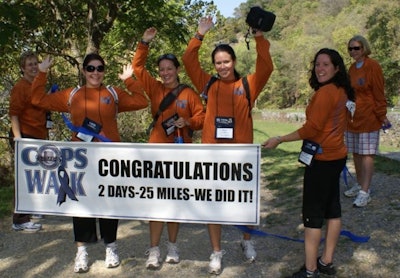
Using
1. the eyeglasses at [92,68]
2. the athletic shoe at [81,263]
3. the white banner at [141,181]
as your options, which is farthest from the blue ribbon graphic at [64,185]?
the eyeglasses at [92,68]

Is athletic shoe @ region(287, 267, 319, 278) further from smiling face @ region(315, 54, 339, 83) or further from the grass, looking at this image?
the grass

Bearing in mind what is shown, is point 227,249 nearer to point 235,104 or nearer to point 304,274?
point 304,274

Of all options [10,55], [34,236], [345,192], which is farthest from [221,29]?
[34,236]

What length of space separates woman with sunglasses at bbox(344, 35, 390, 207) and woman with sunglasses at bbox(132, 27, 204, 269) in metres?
2.33

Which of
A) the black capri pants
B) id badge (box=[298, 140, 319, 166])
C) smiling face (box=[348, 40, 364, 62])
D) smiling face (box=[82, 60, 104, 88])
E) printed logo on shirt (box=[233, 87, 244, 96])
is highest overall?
smiling face (box=[348, 40, 364, 62])

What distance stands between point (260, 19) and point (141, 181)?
188 cm

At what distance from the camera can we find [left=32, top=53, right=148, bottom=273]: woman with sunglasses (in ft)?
13.3

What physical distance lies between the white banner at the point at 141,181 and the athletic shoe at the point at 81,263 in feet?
A: 1.46

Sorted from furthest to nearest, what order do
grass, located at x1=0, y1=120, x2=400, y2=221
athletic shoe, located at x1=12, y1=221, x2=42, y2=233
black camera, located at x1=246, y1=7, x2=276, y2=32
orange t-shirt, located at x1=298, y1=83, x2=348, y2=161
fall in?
grass, located at x1=0, y1=120, x2=400, y2=221 < athletic shoe, located at x1=12, y1=221, x2=42, y2=233 < black camera, located at x1=246, y1=7, x2=276, y2=32 < orange t-shirt, located at x1=298, y1=83, x2=348, y2=161

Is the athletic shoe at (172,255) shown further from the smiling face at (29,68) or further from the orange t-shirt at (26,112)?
the smiling face at (29,68)

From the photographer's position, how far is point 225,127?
395 cm

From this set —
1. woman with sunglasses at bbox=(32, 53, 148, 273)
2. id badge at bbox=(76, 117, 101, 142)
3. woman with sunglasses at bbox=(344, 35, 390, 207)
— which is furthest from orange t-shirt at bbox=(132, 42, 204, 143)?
woman with sunglasses at bbox=(344, 35, 390, 207)

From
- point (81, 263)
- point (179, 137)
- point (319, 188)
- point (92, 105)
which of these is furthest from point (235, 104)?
point (81, 263)

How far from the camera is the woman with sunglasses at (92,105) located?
4066mm
